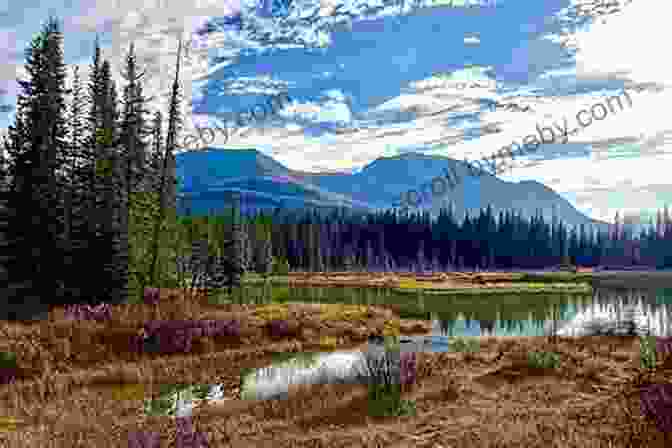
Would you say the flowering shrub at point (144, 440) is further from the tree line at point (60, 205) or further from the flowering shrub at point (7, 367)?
the tree line at point (60, 205)

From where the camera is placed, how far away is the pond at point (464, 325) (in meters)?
19.6

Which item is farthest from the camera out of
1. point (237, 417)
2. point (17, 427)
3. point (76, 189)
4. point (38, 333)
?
point (76, 189)

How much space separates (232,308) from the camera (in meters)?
39.1

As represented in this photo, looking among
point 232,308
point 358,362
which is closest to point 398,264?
point 232,308

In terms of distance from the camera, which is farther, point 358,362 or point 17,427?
point 358,362

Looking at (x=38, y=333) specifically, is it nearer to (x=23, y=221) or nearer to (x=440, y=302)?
(x=23, y=221)

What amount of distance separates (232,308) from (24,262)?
1424 cm

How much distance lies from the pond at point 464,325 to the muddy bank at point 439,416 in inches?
76.9

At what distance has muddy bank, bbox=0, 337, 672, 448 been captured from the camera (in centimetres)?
1079

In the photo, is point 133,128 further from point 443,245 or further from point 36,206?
point 443,245

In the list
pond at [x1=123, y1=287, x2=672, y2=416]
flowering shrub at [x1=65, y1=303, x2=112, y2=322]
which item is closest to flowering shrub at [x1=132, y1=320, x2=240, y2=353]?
flowering shrub at [x1=65, y1=303, x2=112, y2=322]

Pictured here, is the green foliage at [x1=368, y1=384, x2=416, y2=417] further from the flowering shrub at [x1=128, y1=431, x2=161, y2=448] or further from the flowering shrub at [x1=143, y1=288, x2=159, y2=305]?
the flowering shrub at [x1=143, y1=288, x2=159, y2=305]

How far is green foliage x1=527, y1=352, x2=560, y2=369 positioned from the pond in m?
5.76

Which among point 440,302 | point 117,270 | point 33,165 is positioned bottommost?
point 440,302
